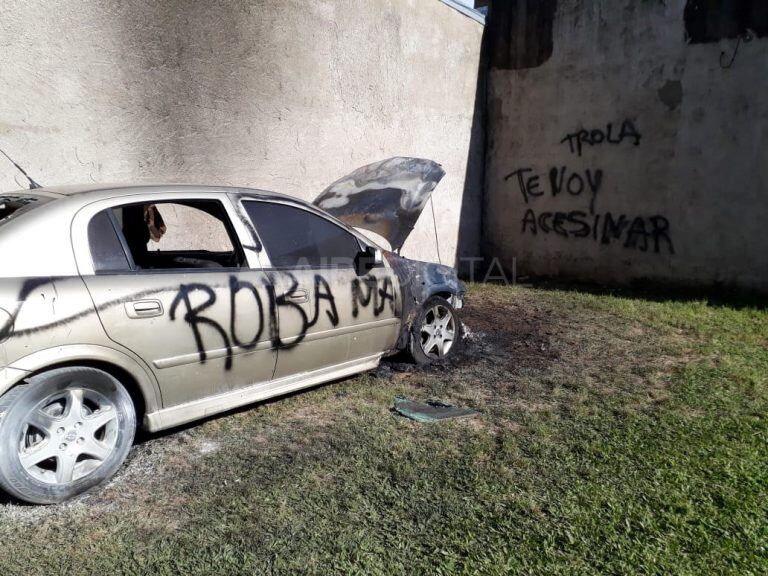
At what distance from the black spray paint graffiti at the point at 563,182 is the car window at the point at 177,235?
520 cm

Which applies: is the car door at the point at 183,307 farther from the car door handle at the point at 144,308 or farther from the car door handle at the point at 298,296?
the car door handle at the point at 298,296

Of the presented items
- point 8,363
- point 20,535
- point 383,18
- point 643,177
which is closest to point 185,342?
point 8,363

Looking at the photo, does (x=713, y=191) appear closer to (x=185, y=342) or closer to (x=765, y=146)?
(x=765, y=146)

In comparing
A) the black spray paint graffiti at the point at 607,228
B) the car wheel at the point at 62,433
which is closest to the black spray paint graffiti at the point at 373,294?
the car wheel at the point at 62,433

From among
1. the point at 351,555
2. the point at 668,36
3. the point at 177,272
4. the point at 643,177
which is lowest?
the point at 351,555

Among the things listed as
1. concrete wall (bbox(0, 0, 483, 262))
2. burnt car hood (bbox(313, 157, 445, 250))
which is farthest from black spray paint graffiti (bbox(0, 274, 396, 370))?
concrete wall (bbox(0, 0, 483, 262))

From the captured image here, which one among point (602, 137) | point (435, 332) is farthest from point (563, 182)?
point (435, 332)

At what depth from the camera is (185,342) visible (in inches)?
132

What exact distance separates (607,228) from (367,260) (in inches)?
225

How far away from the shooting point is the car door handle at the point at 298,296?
12.8 ft

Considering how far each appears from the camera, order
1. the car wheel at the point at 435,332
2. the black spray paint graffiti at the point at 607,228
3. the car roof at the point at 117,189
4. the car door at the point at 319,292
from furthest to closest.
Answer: the black spray paint graffiti at the point at 607,228 < the car wheel at the point at 435,332 < the car door at the point at 319,292 < the car roof at the point at 117,189

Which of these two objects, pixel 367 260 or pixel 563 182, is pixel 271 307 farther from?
pixel 563 182

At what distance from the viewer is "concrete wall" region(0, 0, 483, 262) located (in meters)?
5.14

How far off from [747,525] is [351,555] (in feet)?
5.96
